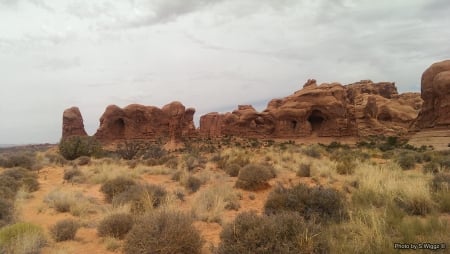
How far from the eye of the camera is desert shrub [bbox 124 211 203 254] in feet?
13.9

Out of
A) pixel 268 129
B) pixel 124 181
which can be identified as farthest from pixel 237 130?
pixel 124 181

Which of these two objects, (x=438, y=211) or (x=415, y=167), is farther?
(x=415, y=167)

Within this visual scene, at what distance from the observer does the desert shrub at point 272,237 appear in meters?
3.85

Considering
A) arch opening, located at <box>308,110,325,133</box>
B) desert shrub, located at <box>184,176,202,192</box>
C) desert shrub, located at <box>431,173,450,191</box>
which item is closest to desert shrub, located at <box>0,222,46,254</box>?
desert shrub, located at <box>184,176,202,192</box>

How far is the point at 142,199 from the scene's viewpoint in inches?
296

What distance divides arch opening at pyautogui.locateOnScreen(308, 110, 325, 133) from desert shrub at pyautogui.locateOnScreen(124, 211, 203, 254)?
136ft

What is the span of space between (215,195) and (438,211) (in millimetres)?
5073

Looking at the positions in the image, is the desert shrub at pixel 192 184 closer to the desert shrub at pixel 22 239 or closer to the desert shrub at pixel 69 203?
the desert shrub at pixel 69 203

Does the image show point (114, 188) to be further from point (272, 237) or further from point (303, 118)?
point (303, 118)

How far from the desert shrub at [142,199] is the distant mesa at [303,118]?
31358mm

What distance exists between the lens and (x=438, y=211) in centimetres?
580

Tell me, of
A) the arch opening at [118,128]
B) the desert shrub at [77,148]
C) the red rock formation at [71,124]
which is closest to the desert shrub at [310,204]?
the desert shrub at [77,148]

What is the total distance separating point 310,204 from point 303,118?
39.1 metres

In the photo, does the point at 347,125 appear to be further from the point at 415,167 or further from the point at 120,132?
the point at 120,132
